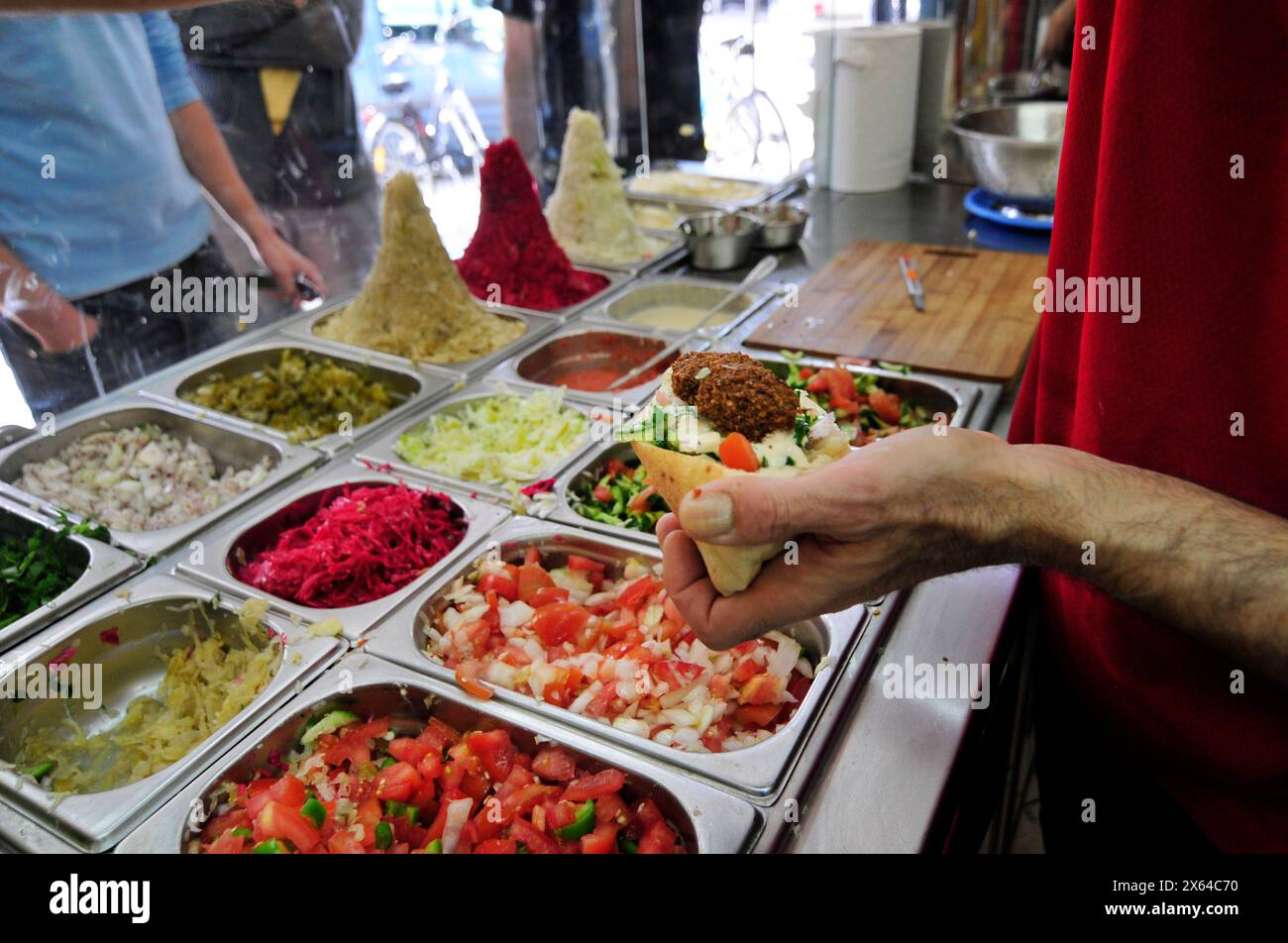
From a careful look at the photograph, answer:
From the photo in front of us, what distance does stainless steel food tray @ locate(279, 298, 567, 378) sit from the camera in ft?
10.3

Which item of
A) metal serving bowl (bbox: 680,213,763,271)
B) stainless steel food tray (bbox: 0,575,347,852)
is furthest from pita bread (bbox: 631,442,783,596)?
metal serving bowl (bbox: 680,213,763,271)

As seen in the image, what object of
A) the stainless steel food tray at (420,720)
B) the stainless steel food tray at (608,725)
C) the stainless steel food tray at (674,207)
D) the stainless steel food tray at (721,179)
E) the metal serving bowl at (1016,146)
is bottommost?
the stainless steel food tray at (420,720)

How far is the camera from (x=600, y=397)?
293 cm

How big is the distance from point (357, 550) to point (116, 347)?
1.50m

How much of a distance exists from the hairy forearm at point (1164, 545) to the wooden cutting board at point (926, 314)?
55.9 inches

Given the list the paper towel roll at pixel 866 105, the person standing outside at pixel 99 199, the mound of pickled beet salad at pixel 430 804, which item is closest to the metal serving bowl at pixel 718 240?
the paper towel roll at pixel 866 105

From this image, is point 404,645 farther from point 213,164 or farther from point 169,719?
point 213,164

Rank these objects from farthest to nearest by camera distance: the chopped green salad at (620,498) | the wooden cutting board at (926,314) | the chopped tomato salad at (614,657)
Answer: the wooden cutting board at (926,314), the chopped green salad at (620,498), the chopped tomato salad at (614,657)

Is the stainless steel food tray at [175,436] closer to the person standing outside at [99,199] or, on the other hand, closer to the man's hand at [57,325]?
the person standing outside at [99,199]

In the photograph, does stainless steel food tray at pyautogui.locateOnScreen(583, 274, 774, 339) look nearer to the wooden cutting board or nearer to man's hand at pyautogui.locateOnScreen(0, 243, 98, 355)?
the wooden cutting board

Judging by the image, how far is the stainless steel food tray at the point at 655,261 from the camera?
392cm

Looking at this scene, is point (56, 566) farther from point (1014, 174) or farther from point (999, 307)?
point (1014, 174)

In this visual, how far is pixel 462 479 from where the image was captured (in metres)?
2.54

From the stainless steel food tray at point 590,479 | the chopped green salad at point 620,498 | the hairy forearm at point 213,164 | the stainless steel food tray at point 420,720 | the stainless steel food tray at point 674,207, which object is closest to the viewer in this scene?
the stainless steel food tray at point 420,720
